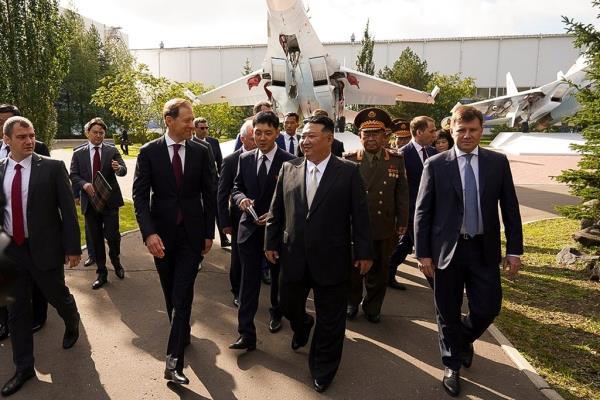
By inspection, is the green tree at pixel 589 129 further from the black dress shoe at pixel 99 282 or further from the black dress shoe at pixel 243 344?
the black dress shoe at pixel 99 282

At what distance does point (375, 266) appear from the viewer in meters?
4.56

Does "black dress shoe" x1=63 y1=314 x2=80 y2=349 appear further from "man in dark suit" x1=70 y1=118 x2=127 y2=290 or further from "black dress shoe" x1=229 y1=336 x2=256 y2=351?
"man in dark suit" x1=70 y1=118 x2=127 y2=290

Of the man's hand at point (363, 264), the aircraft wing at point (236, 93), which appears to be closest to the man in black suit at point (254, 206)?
the man's hand at point (363, 264)

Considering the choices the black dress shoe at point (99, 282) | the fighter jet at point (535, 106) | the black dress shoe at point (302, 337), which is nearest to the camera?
the black dress shoe at point (302, 337)

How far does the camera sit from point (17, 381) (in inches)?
126

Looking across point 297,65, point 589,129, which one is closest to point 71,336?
point 589,129

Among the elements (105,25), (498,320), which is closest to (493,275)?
(498,320)

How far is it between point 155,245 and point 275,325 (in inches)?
63.7

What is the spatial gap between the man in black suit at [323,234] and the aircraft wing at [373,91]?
1638 cm

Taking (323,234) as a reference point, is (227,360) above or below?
below

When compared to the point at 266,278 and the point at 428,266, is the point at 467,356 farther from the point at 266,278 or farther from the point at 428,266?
the point at 266,278

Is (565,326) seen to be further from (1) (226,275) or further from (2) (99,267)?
(2) (99,267)

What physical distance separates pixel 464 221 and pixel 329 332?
1316 mm

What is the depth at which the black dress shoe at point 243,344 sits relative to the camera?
12.6ft
